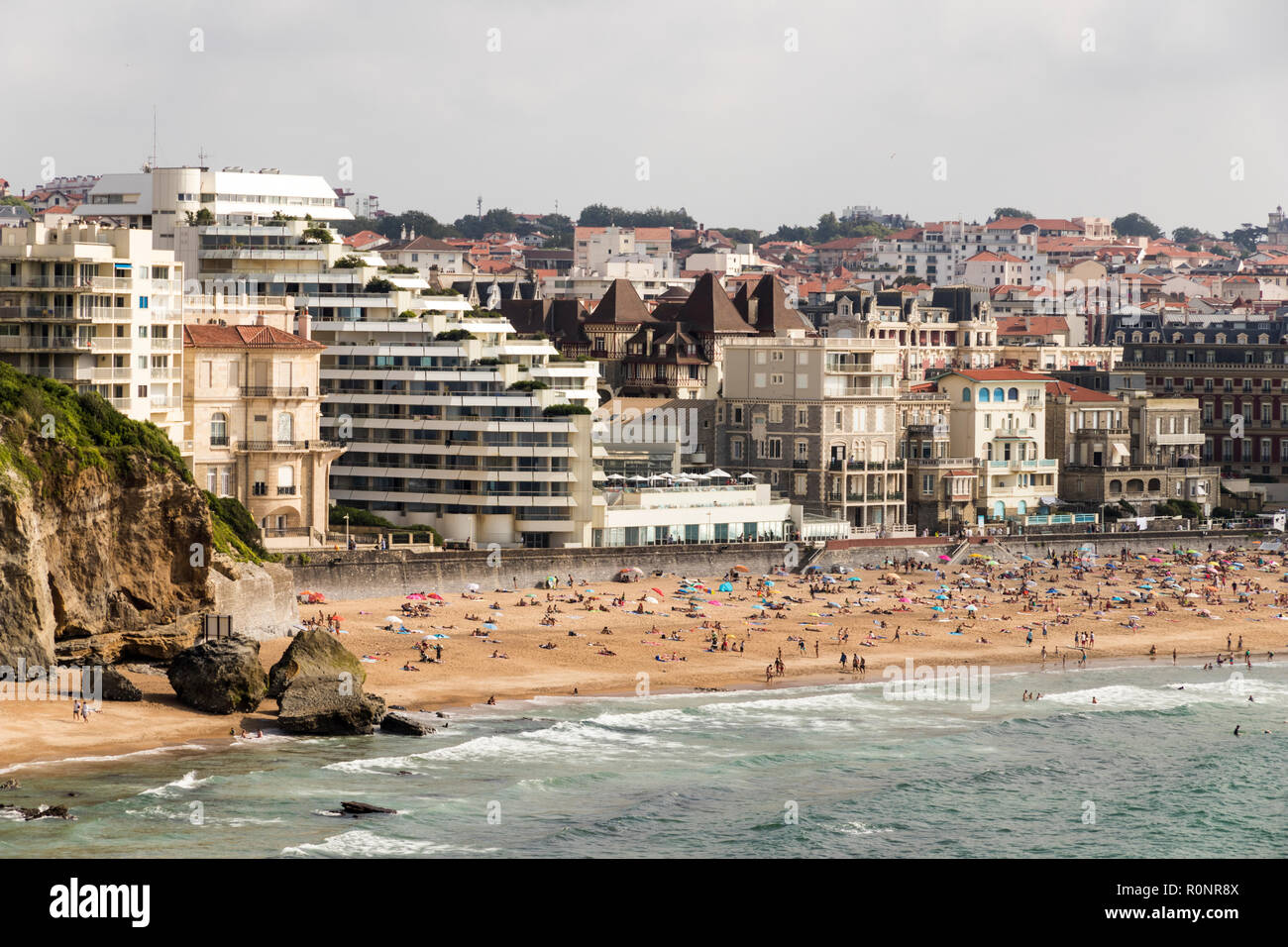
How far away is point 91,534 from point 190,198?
39566mm

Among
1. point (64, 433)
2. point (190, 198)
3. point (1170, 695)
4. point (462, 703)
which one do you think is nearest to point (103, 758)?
point (462, 703)

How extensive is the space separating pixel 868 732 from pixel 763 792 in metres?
9.55

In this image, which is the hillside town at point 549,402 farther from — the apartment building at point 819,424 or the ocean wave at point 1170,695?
the ocean wave at point 1170,695

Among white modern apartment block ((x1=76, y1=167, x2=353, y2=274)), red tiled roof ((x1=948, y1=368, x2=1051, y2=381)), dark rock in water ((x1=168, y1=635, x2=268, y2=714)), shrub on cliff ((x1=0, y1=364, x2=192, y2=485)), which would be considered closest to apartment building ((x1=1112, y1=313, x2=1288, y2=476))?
red tiled roof ((x1=948, y1=368, x2=1051, y2=381))

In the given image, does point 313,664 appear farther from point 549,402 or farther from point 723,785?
point 549,402

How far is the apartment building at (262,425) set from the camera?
7419cm

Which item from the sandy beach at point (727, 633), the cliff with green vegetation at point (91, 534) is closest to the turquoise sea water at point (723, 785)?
the sandy beach at point (727, 633)

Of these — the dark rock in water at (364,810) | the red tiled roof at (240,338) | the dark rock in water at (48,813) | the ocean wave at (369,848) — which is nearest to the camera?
the ocean wave at (369,848)

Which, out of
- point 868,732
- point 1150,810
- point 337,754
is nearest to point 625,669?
point 868,732

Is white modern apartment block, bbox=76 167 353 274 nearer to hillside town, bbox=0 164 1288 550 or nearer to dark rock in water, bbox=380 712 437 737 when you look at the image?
hillside town, bbox=0 164 1288 550

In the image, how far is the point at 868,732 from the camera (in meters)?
56.5

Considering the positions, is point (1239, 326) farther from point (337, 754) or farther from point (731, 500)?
point (337, 754)

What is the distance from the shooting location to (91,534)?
5694 centimetres

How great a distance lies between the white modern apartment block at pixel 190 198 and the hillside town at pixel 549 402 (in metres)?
0.15
